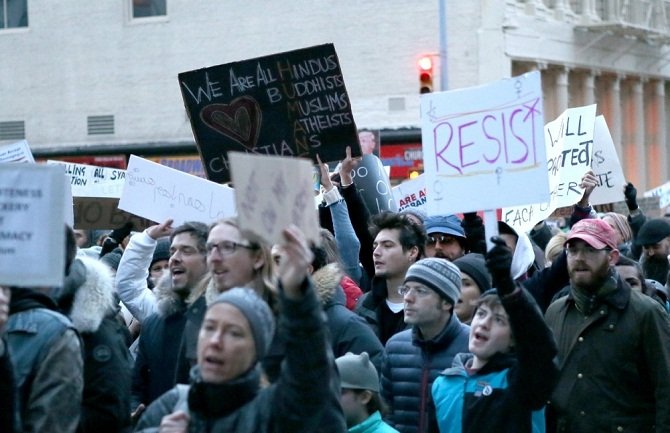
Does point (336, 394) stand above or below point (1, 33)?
below

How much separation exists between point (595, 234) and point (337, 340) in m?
1.53

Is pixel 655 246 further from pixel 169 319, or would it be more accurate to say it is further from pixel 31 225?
pixel 31 225

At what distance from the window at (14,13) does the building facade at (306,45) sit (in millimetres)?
34

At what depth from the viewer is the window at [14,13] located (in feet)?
122

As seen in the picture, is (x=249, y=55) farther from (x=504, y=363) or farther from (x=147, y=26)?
(x=504, y=363)

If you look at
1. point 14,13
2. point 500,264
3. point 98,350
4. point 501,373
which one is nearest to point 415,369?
point 501,373

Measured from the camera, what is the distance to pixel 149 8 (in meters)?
35.7

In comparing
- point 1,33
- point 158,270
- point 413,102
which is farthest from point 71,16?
point 158,270

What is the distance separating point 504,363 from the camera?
20.4 feet

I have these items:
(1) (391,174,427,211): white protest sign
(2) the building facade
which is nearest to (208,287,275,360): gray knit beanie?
(1) (391,174,427,211): white protest sign

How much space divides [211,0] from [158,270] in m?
25.9

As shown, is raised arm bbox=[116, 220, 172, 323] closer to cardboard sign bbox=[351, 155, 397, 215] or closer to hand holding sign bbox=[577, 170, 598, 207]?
cardboard sign bbox=[351, 155, 397, 215]

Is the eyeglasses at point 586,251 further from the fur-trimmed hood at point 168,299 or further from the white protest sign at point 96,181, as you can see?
the white protest sign at point 96,181

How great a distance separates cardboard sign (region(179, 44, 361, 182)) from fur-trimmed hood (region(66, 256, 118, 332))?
9.27ft
